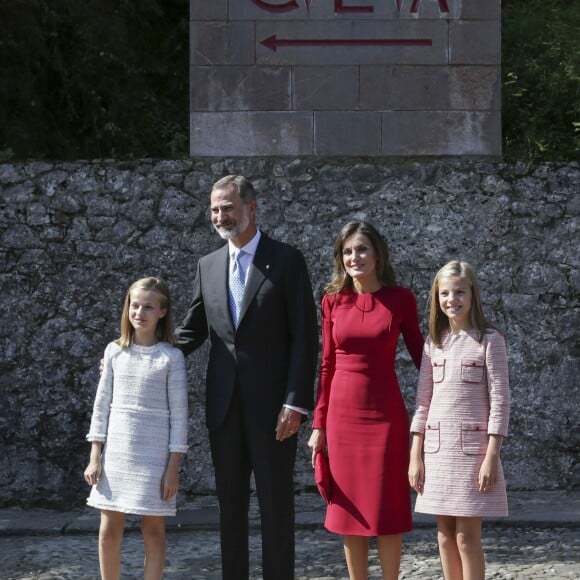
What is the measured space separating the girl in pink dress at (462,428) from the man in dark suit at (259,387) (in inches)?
18.8

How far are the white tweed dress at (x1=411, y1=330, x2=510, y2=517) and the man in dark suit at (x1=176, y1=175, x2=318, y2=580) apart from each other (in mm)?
497

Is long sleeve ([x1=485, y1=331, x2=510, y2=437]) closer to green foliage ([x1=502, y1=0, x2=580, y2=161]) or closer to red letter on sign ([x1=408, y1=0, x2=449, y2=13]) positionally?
red letter on sign ([x1=408, y1=0, x2=449, y2=13])

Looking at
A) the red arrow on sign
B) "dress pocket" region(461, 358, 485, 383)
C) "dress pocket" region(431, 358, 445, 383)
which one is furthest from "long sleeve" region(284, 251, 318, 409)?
the red arrow on sign

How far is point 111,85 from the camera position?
33.0ft

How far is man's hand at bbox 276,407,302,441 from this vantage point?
14.7 feet

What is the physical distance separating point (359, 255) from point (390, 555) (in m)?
1.13

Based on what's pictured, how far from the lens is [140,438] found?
4.55 m

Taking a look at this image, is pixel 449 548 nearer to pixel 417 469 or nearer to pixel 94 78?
pixel 417 469

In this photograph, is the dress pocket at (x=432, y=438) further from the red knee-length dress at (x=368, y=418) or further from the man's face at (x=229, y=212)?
the man's face at (x=229, y=212)

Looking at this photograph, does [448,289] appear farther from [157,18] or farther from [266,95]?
[157,18]

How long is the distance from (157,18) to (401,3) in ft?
12.9

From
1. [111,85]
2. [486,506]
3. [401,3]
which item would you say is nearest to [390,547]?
[486,506]

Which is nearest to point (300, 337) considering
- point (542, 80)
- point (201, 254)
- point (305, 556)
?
point (305, 556)

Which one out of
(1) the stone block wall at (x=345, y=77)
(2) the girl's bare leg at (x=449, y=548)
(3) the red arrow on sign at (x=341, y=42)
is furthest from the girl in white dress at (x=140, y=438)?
(3) the red arrow on sign at (x=341, y=42)
